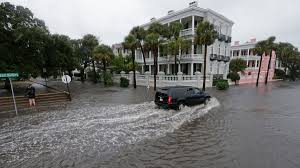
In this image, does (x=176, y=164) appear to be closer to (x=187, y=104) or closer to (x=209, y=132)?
(x=209, y=132)

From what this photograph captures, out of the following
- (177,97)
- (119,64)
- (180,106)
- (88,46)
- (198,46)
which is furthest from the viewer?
(88,46)

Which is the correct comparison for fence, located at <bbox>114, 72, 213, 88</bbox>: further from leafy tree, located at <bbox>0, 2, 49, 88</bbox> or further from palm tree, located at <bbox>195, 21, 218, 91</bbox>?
leafy tree, located at <bbox>0, 2, 49, 88</bbox>

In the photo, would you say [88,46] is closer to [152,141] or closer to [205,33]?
[205,33]

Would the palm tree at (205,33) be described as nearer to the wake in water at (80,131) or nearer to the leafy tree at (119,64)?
the wake in water at (80,131)

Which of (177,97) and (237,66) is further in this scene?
(237,66)

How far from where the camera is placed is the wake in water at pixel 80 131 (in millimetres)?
5598

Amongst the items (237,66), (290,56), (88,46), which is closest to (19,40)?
(88,46)

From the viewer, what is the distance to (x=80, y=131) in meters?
7.18

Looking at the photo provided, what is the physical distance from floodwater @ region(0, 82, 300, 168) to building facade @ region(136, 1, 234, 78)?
1912 centimetres

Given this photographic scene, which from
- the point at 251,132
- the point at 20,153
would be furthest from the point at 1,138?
the point at 251,132

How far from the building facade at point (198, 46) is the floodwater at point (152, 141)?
1912cm

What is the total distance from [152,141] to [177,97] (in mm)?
4806

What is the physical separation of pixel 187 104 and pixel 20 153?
28.3ft

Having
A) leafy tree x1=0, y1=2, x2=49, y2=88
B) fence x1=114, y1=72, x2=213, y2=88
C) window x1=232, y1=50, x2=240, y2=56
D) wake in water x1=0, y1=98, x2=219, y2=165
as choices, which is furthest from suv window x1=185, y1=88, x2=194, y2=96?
window x1=232, y1=50, x2=240, y2=56
